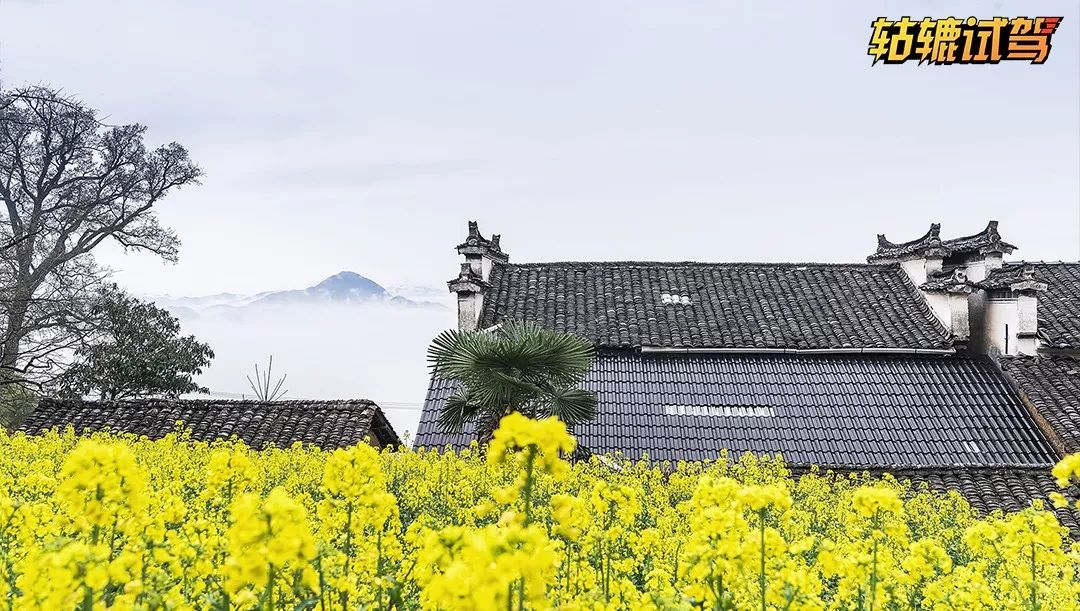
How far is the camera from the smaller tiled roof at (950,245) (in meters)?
18.2

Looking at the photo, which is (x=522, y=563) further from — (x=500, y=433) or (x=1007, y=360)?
(x=1007, y=360)

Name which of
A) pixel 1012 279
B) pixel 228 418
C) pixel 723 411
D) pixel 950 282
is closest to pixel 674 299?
pixel 723 411

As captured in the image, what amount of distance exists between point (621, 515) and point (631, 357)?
13418 millimetres

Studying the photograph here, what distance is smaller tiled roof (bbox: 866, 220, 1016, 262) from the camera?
18.2 m

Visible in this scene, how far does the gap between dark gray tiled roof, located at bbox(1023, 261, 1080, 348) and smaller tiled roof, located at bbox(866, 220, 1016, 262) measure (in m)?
0.75

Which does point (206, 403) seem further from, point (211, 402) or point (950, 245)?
point (950, 245)

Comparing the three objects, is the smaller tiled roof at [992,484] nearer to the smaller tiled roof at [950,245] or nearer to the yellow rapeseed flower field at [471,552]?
the yellow rapeseed flower field at [471,552]

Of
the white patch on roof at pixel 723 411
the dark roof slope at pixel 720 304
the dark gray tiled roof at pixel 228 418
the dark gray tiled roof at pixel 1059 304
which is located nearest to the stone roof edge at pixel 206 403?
the dark gray tiled roof at pixel 228 418

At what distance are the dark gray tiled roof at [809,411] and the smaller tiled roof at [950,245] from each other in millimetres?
2634

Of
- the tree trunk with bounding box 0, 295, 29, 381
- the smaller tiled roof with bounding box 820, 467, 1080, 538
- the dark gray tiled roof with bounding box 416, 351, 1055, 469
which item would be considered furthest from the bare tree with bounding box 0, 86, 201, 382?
the smaller tiled roof with bounding box 820, 467, 1080, 538

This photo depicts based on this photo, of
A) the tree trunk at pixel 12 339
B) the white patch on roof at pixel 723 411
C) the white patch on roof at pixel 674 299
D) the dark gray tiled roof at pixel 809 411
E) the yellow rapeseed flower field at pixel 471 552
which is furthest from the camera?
→ the white patch on roof at pixel 674 299

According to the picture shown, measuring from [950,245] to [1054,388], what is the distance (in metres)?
4.96

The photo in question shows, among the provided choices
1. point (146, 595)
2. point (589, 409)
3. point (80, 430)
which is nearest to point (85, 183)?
point (80, 430)

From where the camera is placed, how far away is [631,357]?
17141 millimetres
